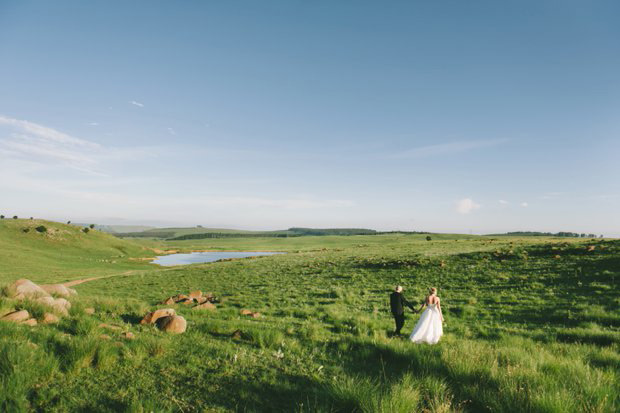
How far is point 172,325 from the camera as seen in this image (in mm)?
9227

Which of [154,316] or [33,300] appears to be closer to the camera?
[154,316]

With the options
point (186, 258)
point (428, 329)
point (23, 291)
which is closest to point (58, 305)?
point (23, 291)

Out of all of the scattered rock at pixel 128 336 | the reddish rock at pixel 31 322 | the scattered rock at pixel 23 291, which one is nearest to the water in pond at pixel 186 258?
the scattered rock at pixel 23 291

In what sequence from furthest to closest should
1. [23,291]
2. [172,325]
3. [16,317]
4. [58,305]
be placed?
[23,291] → [58,305] → [172,325] → [16,317]

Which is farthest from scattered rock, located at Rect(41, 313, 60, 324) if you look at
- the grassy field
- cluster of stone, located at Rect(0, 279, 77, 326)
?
the grassy field

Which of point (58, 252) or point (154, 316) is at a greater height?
point (154, 316)

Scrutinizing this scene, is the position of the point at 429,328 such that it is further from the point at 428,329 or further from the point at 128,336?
the point at 128,336

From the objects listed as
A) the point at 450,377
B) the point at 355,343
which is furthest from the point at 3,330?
the point at 450,377

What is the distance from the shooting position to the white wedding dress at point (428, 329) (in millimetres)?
9648

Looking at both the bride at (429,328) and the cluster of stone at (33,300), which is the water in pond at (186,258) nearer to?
the cluster of stone at (33,300)

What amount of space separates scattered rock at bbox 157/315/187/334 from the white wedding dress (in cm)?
766

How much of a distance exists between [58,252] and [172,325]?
81695mm

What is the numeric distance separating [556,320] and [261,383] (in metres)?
14.9

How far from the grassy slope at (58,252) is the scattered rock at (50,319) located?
125 ft
